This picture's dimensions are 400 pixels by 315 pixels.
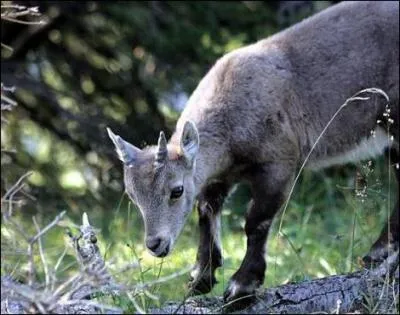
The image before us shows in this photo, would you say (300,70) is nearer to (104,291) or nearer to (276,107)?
(276,107)

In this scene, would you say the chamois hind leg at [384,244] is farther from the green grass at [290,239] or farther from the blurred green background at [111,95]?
the blurred green background at [111,95]

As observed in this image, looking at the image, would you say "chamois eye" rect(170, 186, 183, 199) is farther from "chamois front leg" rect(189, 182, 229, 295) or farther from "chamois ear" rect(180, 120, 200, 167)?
"chamois front leg" rect(189, 182, 229, 295)

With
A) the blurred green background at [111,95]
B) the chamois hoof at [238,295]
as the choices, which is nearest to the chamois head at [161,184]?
the chamois hoof at [238,295]

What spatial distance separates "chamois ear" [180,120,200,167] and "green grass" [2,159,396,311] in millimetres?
530

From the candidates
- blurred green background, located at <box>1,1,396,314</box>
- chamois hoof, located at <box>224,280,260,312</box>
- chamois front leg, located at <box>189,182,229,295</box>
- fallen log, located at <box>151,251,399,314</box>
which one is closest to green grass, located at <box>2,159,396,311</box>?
blurred green background, located at <box>1,1,396,314</box>

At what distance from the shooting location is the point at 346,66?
774 cm

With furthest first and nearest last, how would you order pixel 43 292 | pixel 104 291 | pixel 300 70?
1. pixel 300 70
2. pixel 104 291
3. pixel 43 292

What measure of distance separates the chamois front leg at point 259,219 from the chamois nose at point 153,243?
54 cm

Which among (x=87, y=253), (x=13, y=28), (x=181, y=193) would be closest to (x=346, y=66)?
(x=181, y=193)

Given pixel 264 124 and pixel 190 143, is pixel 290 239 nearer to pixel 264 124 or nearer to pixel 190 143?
pixel 264 124

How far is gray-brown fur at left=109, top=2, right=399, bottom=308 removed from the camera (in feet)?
21.0

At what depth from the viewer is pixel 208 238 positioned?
7090mm

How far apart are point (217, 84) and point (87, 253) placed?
2253 millimetres

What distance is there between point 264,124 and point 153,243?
147 cm
